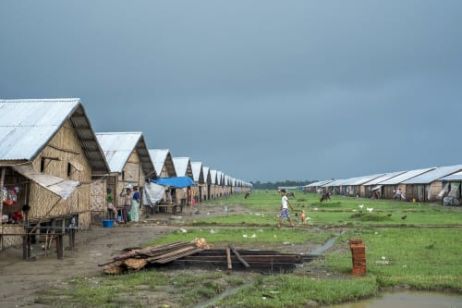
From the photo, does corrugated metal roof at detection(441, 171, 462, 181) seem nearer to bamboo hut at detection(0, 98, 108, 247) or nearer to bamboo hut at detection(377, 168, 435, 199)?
bamboo hut at detection(377, 168, 435, 199)

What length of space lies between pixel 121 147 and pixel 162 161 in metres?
10.1

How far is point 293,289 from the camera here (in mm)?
9570

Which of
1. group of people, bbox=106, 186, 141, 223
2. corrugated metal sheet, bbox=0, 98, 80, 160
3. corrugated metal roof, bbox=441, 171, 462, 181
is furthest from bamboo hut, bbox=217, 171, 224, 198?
corrugated metal sheet, bbox=0, 98, 80, 160

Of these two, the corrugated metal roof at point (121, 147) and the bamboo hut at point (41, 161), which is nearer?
the bamboo hut at point (41, 161)

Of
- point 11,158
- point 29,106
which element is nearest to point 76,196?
point 29,106

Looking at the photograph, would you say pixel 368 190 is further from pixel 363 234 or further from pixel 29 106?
pixel 29 106

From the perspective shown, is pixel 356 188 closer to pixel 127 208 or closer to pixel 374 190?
pixel 374 190

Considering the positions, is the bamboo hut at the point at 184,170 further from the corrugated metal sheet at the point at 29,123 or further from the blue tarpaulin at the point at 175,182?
the corrugated metal sheet at the point at 29,123

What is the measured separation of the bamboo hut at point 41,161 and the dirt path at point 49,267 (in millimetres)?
1397

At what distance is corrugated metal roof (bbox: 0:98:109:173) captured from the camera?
1536 cm

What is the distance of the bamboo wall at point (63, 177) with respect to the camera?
17819 mm

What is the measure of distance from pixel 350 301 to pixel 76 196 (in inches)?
641

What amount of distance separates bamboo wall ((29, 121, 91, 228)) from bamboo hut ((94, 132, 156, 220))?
3306 mm

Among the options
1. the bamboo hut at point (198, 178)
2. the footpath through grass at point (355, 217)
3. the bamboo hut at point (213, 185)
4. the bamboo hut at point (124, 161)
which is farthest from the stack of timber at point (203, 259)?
the bamboo hut at point (213, 185)
